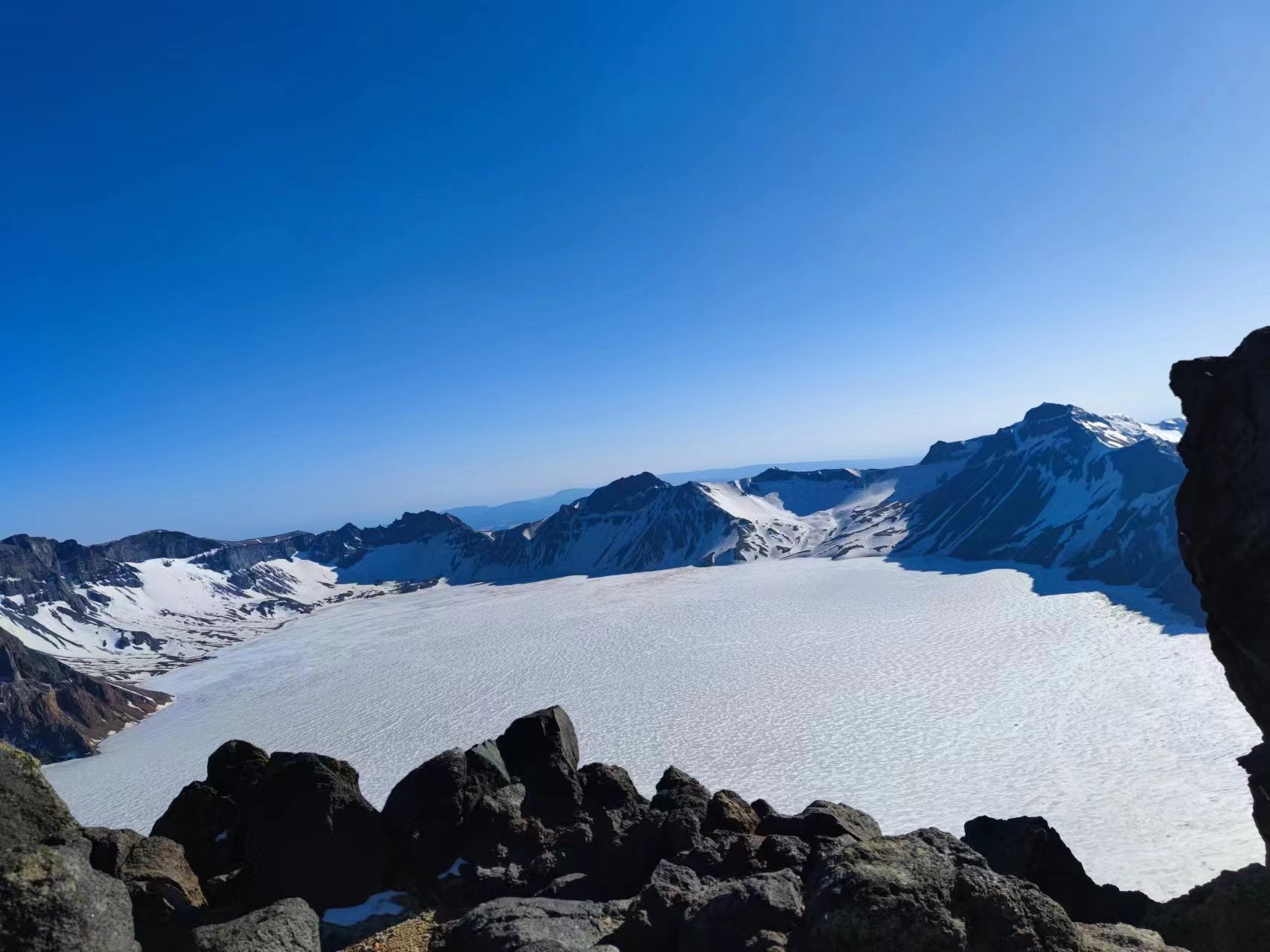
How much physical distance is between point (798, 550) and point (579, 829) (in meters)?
154

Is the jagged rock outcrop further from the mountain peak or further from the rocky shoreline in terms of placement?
the mountain peak

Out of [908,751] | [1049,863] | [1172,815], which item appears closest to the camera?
[1049,863]

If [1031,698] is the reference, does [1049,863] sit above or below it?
above

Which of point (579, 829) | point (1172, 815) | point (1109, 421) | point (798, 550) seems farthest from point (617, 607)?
point (1109, 421)

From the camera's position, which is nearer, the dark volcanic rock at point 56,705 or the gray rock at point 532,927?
the gray rock at point 532,927

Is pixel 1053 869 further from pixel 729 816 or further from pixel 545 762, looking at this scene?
pixel 545 762

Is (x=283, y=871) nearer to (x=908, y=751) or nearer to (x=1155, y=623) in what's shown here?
(x=908, y=751)

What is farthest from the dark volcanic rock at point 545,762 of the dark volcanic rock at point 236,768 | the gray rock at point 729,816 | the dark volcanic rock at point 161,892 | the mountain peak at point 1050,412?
the mountain peak at point 1050,412

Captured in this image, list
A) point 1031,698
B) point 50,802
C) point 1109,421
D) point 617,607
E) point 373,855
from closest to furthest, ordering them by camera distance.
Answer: point 50,802 < point 373,855 < point 1031,698 < point 617,607 < point 1109,421

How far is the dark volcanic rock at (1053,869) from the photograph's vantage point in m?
14.0

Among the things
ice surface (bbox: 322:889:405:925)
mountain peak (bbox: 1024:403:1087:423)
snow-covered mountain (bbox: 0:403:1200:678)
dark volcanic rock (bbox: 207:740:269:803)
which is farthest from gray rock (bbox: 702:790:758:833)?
mountain peak (bbox: 1024:403:1087:423)

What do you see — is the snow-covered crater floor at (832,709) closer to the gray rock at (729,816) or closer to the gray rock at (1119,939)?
the gray rock at (729,816)

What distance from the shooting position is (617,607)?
367ft

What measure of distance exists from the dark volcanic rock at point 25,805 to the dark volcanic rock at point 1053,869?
17.9 m
